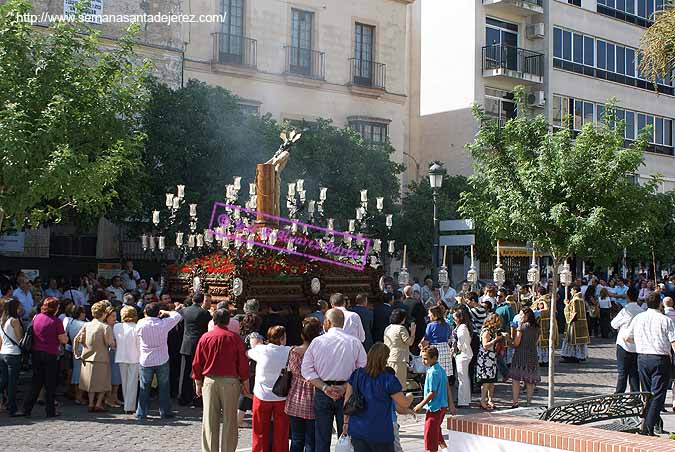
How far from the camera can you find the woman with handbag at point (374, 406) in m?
7.18

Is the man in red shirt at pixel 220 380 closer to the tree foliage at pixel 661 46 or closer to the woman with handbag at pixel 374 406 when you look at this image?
the woman with handbag at pixel 374 406

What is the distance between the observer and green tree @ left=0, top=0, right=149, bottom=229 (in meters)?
12.7

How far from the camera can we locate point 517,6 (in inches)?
1475

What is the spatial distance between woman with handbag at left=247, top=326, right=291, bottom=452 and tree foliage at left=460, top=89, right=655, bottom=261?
5.13m

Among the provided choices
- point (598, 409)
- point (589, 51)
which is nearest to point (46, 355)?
point (598, 409)

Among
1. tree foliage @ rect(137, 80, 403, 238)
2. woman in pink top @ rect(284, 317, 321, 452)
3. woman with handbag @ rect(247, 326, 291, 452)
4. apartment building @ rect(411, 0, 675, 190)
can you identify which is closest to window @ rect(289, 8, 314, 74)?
tree foliage @ rect(137, 80, 403, 238)

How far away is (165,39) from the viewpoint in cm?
2900

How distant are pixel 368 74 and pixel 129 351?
77.2 feet

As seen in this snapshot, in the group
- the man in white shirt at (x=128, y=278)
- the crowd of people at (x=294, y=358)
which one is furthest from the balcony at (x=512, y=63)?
the man in white shirt at (x=128, y=278)

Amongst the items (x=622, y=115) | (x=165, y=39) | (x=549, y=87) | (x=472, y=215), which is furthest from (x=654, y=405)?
(x=622, y=115)

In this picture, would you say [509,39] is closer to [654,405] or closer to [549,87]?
[549,87]

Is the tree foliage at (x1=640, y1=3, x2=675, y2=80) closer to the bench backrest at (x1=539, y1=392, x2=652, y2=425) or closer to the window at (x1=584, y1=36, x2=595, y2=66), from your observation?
the bench backrest at (x1=539, y1=392, x2=652, y2=425)

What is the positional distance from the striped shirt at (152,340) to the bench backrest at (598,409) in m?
6.34

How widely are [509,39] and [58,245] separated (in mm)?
21980
